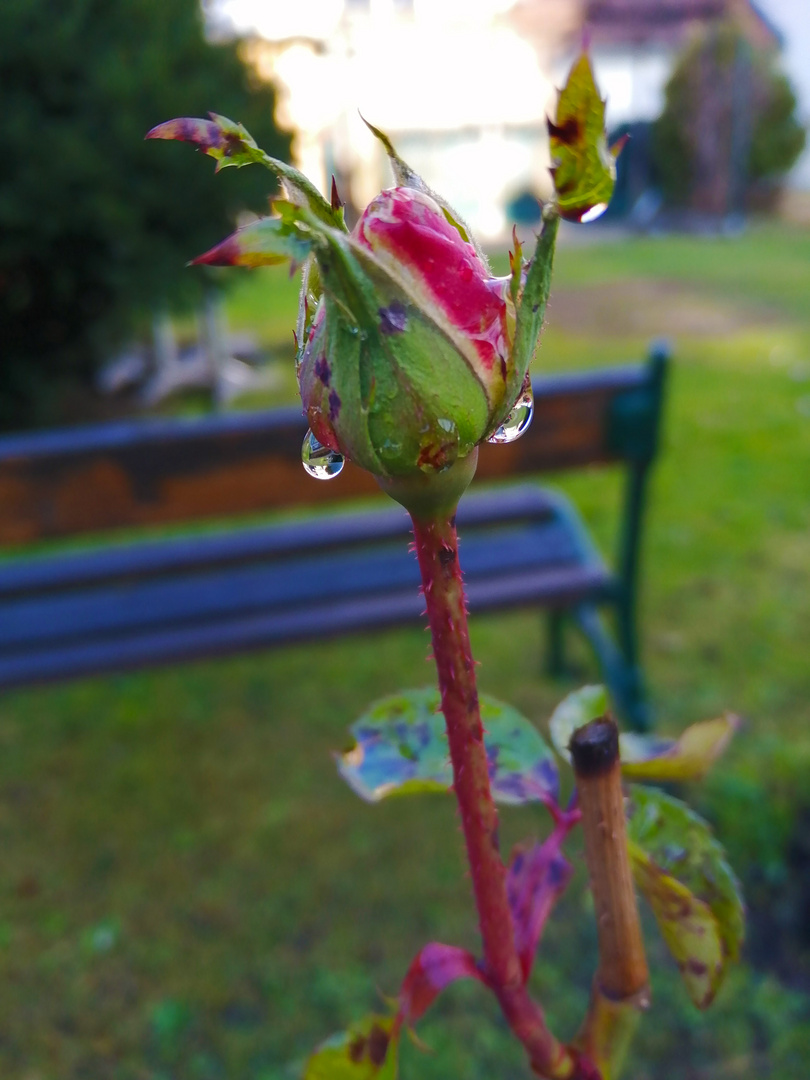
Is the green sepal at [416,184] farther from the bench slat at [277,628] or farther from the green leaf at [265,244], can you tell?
the bench slat at [277,628]

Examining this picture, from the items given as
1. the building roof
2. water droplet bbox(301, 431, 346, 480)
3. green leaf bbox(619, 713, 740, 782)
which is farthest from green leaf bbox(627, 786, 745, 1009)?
the building roof

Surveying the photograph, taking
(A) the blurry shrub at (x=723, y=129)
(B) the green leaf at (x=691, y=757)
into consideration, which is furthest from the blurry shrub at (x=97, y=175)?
(A) the blurry shrub at (x=723, y=129)

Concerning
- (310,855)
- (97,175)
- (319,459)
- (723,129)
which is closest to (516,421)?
(319,459)

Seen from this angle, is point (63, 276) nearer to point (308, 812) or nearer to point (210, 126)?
point (308, 812)

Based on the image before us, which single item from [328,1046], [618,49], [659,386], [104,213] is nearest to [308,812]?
[659,386]

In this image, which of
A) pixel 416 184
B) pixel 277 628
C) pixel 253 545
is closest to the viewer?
pixel 416 184

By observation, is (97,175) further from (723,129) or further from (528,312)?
(723,129)
